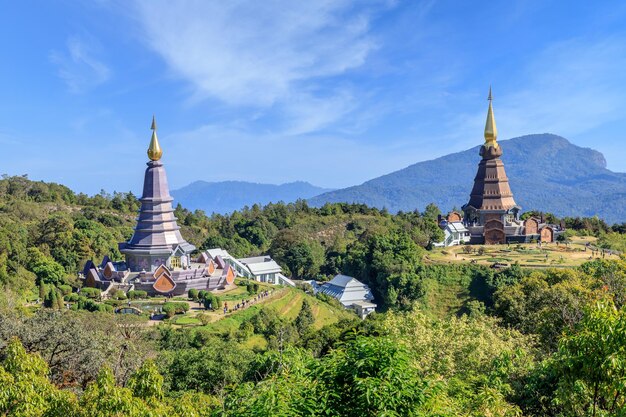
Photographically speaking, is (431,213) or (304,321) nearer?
(304,321)

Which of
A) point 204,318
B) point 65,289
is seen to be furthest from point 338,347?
point 65,289

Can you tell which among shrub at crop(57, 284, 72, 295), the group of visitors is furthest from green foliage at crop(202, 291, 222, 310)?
shrub at crop(57, 284, 72, 295)

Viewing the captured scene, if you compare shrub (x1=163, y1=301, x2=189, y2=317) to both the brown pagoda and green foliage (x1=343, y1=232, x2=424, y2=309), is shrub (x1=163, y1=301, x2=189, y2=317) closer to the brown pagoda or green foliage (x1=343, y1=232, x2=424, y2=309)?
green foliage (x1=343, y1=232, x2=424, y2=309)

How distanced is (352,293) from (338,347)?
31.5 m

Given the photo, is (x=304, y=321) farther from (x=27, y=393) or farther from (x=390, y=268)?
(x=27, y=393)

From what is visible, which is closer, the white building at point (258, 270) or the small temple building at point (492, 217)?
the white building at point (258, 270)

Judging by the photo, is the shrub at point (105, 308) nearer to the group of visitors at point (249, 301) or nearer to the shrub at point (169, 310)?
the shrub at point (169, 310)

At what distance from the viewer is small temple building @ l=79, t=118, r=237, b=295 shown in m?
35.0

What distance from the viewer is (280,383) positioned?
8.73m

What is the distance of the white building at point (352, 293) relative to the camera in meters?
44.4

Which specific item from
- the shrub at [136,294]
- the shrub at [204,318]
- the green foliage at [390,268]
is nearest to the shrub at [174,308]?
the shrub at [204,318]

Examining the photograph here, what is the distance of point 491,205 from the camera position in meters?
53.7

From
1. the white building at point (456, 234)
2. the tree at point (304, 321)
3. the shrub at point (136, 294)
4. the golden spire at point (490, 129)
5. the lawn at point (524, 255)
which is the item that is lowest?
the tree at point (304, 321)

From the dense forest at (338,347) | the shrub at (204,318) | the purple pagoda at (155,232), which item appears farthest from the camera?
the purple pagoda at (155,232)
